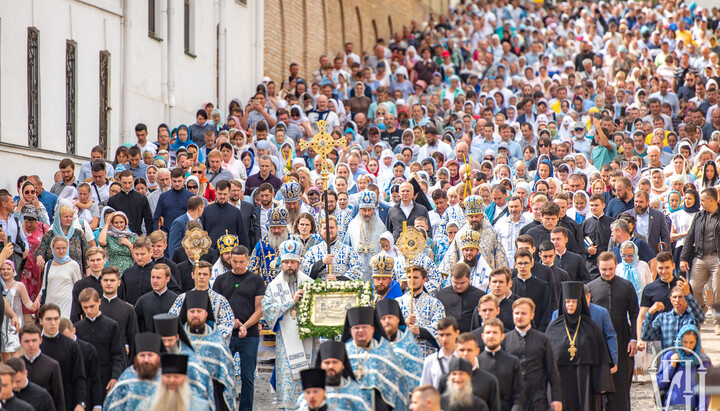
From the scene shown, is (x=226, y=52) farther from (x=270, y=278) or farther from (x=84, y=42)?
(x=270, y=278)

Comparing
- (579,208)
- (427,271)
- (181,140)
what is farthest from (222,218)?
(181,140)

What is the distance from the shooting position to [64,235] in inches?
563

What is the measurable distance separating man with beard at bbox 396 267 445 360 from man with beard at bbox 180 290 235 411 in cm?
171

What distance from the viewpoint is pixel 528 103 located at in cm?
2461

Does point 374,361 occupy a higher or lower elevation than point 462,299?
lower

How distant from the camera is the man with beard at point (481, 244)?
46.5ft

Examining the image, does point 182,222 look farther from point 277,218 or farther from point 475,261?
point 475,261

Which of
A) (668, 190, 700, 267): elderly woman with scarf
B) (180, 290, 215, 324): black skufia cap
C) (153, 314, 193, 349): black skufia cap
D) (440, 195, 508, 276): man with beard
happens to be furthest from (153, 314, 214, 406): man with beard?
(668, 190, 700, 267): elderly woman with scarf

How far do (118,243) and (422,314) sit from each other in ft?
14.4

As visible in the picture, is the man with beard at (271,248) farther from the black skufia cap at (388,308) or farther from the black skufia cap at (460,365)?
the black skufia cap at (460,365)

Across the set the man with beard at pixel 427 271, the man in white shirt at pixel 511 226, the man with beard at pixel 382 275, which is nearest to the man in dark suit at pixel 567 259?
the man with beard at pixel 427 271

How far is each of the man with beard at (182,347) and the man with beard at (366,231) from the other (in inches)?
169

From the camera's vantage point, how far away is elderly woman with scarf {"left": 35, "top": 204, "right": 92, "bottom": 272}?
14.3 meters

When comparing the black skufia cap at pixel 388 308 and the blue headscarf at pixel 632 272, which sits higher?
the blue headscarf at pixel 632 272
